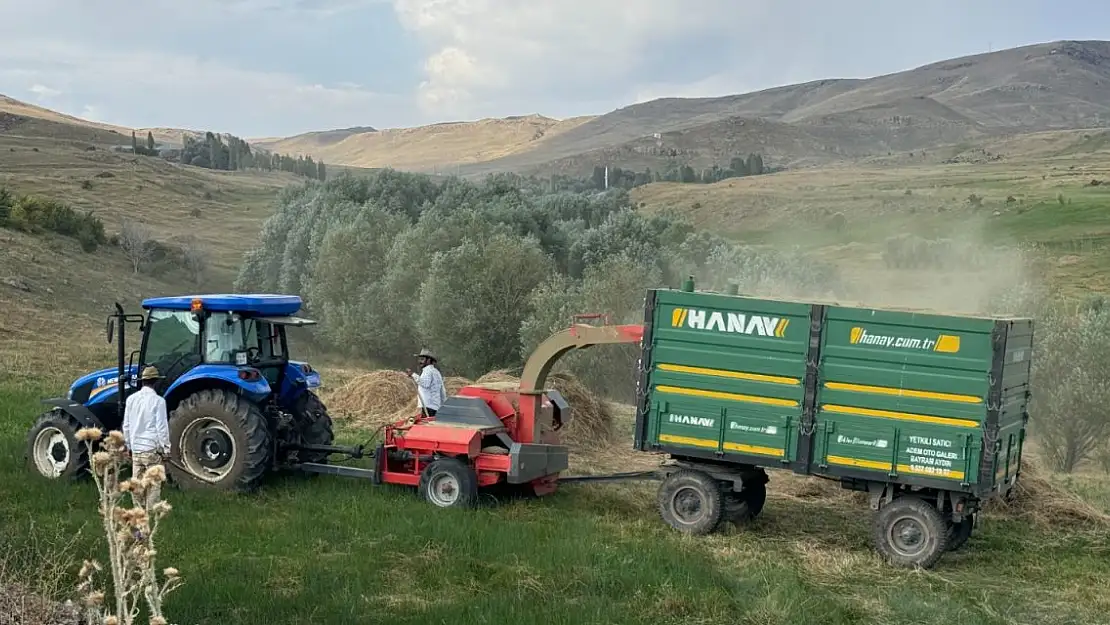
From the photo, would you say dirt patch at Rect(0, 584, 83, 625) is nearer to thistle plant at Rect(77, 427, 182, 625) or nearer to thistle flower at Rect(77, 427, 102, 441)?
thistle plant at Rect(77, 427, 182, 625)

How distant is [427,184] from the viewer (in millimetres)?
54969

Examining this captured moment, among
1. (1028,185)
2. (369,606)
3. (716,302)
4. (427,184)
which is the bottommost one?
(369,606)

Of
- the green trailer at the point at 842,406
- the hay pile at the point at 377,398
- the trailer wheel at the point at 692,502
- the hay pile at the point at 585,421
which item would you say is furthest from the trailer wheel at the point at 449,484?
the hay pile at the point at 377,398

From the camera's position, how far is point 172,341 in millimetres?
11836

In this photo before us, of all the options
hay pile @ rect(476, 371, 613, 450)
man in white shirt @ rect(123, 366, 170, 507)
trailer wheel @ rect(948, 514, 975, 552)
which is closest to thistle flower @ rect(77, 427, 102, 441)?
man in white shirt @ rect(123, 366, 170, 507)

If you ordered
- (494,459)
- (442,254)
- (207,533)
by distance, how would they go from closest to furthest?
(207,533), (494,459), (442,254)

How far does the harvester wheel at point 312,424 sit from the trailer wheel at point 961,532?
23.2 ft

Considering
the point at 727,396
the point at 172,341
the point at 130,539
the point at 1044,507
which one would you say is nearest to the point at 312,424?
the point at 172,341

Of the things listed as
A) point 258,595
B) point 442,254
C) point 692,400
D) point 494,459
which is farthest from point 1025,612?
point 442,254

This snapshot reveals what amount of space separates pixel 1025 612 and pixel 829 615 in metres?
1.90

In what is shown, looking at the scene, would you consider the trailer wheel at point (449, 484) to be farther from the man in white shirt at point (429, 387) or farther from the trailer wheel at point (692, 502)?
the trailer wheel at point (692, 502)

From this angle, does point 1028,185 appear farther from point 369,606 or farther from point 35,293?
point 369,606

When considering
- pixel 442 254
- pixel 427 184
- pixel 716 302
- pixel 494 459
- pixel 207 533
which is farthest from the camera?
pixel 427 184

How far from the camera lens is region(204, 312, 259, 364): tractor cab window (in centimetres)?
1177
